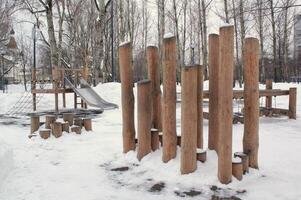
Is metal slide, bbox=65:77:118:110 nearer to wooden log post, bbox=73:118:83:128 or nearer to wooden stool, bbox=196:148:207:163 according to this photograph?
wooden log post, bbox=73:118:83:128

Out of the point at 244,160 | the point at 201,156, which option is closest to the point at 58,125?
the point at 201,156

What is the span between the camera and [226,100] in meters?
4.55

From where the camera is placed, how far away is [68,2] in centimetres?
2984

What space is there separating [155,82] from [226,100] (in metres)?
1.59

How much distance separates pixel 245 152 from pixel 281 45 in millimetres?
36727

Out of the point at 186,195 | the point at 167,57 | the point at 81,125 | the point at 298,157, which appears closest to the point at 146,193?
the point at 186,195

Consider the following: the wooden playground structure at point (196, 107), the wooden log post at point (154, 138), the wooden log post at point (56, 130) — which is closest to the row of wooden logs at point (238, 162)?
the wooden playground structure at point (196, 107)

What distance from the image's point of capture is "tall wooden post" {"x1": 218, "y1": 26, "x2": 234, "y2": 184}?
4.52 m

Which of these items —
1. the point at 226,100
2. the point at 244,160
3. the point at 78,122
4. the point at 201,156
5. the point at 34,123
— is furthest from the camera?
the point at 78,122

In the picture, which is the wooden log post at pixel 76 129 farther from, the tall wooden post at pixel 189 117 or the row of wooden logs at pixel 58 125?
the tall wooden post at pixel 189 117

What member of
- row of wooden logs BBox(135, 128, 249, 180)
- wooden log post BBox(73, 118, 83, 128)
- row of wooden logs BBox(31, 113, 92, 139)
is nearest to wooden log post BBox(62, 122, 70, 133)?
row of wooden logs BBox(31, 113, 92, 139)

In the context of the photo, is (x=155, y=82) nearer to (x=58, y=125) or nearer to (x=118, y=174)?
(x=118, y=174)

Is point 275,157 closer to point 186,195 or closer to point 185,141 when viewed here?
point 185,141

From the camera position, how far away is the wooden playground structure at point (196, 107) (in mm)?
4555
